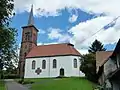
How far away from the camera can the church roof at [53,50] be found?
63.6 meters

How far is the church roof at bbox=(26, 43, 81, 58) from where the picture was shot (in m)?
63.6

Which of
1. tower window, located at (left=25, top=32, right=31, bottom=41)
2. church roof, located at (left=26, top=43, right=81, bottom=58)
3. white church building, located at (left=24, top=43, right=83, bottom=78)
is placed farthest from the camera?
tower window, located at (left=25, top=32, right=31, bottom=41)

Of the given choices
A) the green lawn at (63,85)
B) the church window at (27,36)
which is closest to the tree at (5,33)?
the green lawn at (63,85)

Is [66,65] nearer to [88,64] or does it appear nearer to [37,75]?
[37,75]

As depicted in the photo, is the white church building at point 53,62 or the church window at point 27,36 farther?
the church window at point 27,36

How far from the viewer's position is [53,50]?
66000mm

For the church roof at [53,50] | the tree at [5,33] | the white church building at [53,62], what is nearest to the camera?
the tree at [5,33]

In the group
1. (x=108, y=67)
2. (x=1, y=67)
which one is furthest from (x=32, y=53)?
(x=1, y=67)

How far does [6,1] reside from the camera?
42.5 feet

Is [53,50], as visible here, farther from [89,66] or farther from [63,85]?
[63,85]

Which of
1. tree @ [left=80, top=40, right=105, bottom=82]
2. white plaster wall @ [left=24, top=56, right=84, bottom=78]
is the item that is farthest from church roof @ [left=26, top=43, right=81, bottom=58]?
tree @ [left=80, top=40, right=105, bottom=82]

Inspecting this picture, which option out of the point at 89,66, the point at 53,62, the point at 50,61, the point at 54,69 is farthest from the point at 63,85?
the point at 50,61

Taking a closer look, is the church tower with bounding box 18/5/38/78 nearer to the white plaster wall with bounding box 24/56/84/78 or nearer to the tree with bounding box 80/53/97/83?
the white plaster wall with bounding box 24/56/84/78

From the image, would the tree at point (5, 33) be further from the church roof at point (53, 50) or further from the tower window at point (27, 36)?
the tower window at point (27, 36)
